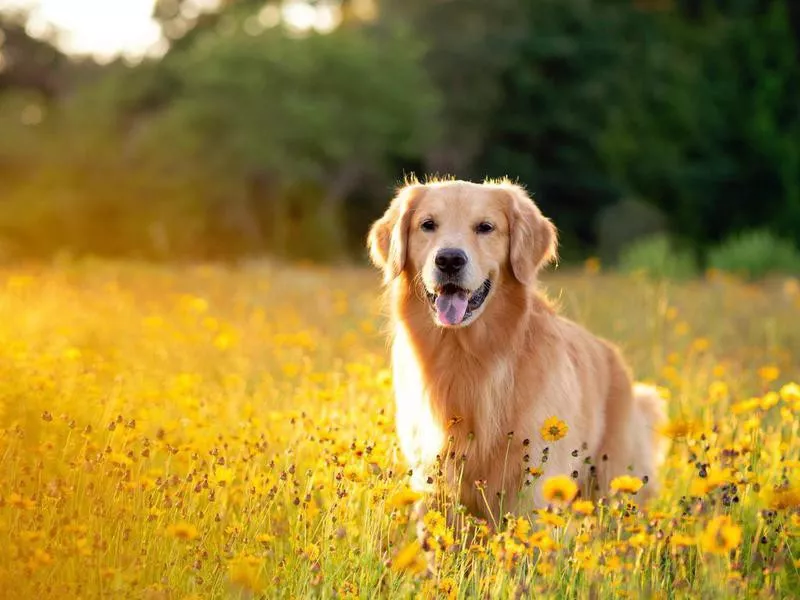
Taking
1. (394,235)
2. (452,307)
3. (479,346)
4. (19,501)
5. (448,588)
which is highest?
(394,235)

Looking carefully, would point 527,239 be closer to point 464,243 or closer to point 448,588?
point 464,243

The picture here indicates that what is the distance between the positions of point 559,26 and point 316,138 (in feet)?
37.8

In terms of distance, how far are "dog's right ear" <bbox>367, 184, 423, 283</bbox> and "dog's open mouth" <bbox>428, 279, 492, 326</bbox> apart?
26 centimetres

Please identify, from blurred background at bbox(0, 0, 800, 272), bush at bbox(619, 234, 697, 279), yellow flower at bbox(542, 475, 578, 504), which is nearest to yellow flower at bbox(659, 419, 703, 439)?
yellow flower at bbox(542, 475, 578, 504)

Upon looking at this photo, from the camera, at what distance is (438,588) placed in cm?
247

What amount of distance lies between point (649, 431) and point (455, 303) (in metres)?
1.41

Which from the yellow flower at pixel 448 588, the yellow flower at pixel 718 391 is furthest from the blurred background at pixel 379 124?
the yellow flower at pixel 448 588

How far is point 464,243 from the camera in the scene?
3.48 m

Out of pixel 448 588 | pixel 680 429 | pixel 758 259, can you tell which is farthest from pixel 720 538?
pixel 758 259

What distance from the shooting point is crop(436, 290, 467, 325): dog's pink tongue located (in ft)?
11.4

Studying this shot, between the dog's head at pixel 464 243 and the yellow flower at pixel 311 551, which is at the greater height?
the dog's head at pixel 464 243

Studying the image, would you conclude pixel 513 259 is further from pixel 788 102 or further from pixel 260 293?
pixel 788 102

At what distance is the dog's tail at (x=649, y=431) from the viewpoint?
421 centimetres

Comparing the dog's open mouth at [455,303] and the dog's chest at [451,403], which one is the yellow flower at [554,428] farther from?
the dog's open mouth at [455,303]
